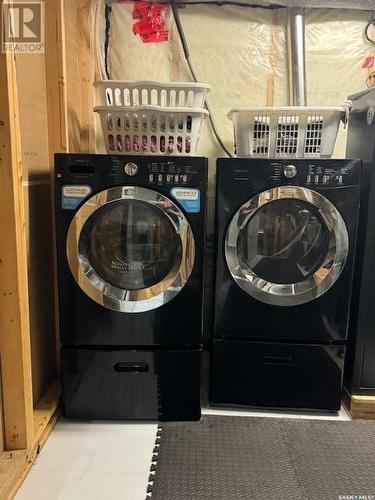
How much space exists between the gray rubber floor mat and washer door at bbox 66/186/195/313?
56 cm

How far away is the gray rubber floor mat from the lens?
132 cm

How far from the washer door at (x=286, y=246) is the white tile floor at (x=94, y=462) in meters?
0.57

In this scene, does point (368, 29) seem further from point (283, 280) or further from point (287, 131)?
point (283, 280)

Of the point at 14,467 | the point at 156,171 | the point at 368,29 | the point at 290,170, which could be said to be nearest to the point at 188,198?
the point at 156,171

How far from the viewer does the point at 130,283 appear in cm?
166

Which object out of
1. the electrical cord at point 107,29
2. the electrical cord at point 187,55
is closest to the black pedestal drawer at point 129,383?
the electrical cord at point 187,55

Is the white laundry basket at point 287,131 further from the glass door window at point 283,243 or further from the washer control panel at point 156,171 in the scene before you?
the washer control panel at point 156,171

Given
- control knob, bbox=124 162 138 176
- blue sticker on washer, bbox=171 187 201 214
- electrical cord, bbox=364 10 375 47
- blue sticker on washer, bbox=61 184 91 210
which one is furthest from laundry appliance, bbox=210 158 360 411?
electrical cord, bbox=364 10 375 47

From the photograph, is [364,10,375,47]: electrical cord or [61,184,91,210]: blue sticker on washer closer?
[61,184,91,210]: blue sticker on washer

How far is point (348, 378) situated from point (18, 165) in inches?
63.0

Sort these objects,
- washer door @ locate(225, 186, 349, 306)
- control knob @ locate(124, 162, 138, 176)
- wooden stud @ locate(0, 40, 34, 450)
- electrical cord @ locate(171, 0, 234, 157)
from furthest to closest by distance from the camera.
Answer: electrical cord @ locate(171, 0, 234, 157), washer door @ locate(225, 186, 349, 306), control knob @ locate(124, 162, 138, 176), wooden stud @ locate(0, 40, 34, 450)

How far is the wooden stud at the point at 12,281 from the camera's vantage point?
1.25 meters

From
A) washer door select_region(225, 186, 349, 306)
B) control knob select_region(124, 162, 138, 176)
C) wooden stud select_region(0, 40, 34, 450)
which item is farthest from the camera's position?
washer door select_region(225, 186, 349, 306)

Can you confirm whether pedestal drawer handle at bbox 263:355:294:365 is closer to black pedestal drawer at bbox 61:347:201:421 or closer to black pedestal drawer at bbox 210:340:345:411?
black pedestal drawer at bbox 210:340:345:411
